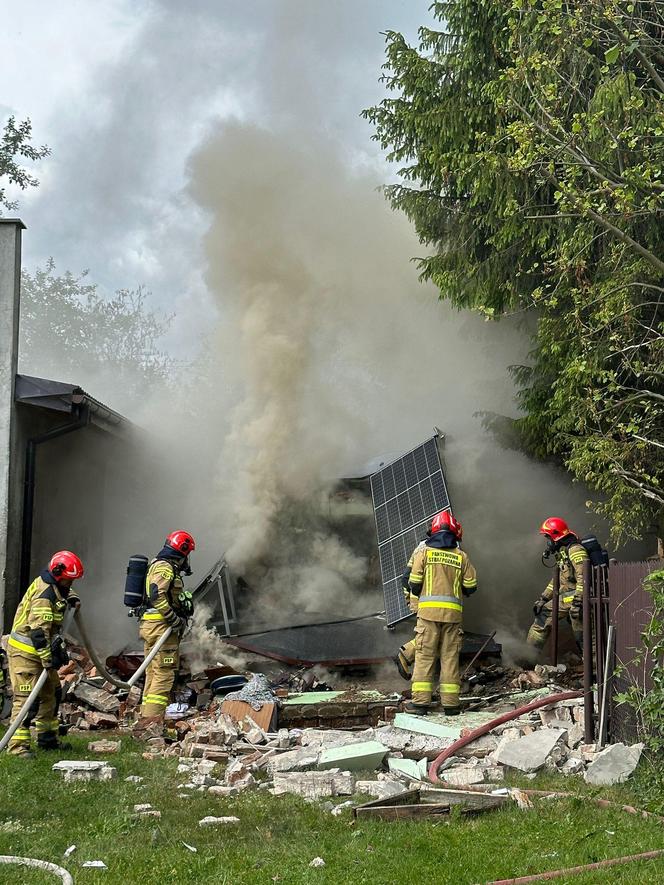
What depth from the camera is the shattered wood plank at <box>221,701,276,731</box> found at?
8.17 meters

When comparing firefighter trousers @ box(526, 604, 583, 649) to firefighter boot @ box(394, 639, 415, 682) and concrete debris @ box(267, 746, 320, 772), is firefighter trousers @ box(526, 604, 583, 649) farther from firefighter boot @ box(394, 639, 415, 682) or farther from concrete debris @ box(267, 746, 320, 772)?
concrete debris @ box(267, 746, 320, 772)

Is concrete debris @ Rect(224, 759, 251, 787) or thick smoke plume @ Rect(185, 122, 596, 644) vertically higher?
thick smoke plume @ Rect(185, 122, 596, 644)

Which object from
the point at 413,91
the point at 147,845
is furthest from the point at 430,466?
the point at 147,845

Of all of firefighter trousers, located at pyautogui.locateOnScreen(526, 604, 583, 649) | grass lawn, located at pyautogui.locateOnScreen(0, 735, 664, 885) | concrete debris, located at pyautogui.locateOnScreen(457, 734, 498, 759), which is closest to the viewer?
grass lawn, located at pyautogui.locateOnScreen(0, 735, 664, 885)

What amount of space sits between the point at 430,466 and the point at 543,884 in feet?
26.3

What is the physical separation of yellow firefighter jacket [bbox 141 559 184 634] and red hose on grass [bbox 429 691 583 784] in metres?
3.37

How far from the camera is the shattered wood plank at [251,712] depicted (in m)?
8.17

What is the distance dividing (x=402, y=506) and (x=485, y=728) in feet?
16.0

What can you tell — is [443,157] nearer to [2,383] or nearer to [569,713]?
[2,383]

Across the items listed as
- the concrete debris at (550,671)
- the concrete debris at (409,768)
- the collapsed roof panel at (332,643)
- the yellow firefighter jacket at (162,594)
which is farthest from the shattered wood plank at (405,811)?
the collapsed roof panel at (332,643)

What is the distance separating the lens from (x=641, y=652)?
604cm

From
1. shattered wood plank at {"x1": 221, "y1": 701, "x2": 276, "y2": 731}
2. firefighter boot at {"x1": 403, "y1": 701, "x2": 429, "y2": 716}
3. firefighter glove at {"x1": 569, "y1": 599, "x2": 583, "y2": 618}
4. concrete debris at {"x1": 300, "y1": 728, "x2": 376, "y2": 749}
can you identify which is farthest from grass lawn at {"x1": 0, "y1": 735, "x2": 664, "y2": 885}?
firefighter glove at {"x1": 569, "y1": 599, "x2": 583, "y2": 618}

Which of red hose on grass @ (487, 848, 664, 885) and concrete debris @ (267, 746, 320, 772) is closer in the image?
red hose on grass @ (487, 848, 664, 885)

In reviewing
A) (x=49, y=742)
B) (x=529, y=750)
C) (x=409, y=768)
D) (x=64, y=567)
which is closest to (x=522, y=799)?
(x=529, y=750)
